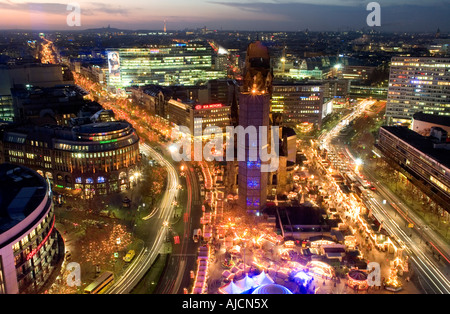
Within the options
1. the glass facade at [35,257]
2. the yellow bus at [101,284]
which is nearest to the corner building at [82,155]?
the glass facade at [35,257]

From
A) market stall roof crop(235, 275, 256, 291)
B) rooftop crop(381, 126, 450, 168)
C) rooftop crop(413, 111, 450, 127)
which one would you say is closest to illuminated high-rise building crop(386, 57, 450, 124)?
rooftop crop(413, 111, 450, 127)

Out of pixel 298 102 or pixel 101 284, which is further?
pixel 298 102

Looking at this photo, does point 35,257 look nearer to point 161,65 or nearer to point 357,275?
point 357,275

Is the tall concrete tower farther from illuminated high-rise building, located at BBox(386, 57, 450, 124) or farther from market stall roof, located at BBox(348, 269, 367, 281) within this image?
illuminated high-rise building, located at BBox(386, 57, 450, 124)

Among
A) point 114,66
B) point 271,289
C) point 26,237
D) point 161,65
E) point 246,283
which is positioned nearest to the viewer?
point 271,289

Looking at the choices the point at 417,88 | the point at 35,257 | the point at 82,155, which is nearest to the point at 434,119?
the point at 417,88
